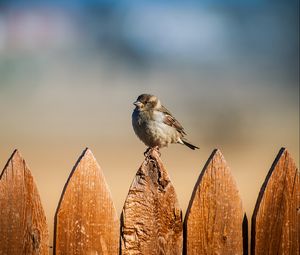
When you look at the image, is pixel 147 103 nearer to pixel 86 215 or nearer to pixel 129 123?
pixel 86 215

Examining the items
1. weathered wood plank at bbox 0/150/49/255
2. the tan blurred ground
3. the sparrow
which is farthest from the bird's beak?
the tan blurred ground

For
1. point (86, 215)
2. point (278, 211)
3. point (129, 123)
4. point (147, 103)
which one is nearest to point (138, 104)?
point (147, 103)

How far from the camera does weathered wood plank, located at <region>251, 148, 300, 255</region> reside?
3.19 meters

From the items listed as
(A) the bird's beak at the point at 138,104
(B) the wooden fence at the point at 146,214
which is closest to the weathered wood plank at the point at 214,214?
(B) the wooden fence at the point at 146,214

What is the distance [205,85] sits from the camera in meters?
15.1

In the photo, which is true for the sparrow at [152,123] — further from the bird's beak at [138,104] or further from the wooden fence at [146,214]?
the wooden fence at [146,214]

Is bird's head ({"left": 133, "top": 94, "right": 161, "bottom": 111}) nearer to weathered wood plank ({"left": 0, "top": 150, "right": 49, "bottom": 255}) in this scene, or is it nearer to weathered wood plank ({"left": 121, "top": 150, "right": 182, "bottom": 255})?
weathered wood plank ({"left": 121, "top": 150, "right": 182, "bottom": 255})

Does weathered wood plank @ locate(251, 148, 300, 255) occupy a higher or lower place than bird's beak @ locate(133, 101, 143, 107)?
lower

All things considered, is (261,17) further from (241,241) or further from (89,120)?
(241,241)

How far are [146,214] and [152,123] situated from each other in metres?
2.91

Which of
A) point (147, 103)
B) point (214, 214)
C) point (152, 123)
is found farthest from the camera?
point (147, 103)

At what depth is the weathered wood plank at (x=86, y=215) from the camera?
9.87 ft

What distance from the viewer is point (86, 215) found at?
119 inches

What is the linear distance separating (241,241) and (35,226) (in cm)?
91
